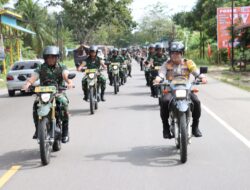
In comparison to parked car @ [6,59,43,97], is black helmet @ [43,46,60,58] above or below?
above

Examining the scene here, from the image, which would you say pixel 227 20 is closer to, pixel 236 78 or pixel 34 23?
pixel 236 78

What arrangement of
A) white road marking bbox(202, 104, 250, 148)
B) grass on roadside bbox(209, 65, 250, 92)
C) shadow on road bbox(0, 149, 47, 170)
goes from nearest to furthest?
shadow on road bbox(0, 149, 47, 170) → white road marking bbox(202, 104, 250, 148) → grass on roadside bbox(209, 65, 250, 92)

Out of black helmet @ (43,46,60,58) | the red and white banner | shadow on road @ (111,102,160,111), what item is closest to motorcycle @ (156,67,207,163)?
black helmet @ (43,46,60,58)

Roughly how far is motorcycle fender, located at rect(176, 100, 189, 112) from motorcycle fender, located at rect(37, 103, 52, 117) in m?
1.88

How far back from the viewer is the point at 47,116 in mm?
8445

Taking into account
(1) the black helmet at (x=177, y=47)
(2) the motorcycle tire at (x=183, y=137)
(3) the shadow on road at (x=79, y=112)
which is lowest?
(3) the shadow on road at (x=79, y=112)

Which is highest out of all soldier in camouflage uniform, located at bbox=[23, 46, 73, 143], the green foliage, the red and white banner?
the green foliage

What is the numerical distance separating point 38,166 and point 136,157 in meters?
1.51

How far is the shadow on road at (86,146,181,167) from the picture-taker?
8.23m

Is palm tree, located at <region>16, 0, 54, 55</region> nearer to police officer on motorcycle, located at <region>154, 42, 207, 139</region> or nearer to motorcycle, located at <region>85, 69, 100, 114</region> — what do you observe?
motorcycle, located at <region>85, 69, 100, 114</region>

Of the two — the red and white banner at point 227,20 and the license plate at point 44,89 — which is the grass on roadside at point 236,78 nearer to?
the red and white banner at point 227,20

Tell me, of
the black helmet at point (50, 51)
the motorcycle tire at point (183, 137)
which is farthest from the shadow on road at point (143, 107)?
the motorcycle tire at point (183, 137)

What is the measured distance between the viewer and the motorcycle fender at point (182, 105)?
321 inches

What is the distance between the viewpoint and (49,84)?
9102 millimetres
